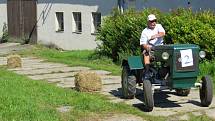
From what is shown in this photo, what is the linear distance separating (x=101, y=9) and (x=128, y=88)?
12.5 meters

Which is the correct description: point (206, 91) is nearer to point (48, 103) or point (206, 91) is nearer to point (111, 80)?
point (48, 103)

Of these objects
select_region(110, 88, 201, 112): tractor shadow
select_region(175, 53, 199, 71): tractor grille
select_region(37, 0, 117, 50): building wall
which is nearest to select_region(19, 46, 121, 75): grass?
select_region(37, 0, 117, 50): building wall

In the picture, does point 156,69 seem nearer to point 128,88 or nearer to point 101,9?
point 128,88

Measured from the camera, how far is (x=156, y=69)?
944 centimetres

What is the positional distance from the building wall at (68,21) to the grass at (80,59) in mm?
1123

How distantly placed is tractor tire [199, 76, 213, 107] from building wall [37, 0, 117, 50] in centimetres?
1216

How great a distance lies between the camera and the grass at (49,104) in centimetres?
841

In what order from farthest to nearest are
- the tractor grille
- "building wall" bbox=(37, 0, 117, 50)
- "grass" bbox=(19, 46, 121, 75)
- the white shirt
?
"building wall" bbox=(37, 0, 117, 50) → "grass" bbox=(19, 46, 121, 75) → the white shirt → the tractor grille

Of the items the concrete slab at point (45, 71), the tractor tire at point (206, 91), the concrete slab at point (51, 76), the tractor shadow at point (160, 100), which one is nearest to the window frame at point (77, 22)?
the concrete slab at point (45, 71)

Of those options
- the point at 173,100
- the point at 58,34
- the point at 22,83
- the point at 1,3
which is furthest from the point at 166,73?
the point at 1,3

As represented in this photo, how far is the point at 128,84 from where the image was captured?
9688 mm

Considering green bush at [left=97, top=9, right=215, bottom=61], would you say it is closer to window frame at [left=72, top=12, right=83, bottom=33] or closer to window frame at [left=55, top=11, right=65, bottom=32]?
window frame at [left=72, top=12, right=83, bottom=33]

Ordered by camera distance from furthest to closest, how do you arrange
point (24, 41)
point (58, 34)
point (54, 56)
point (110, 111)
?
point (24, 41) < point (58, 34) < point (54, 56) < point (110, 111)

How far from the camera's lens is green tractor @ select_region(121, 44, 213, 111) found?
8703mm
